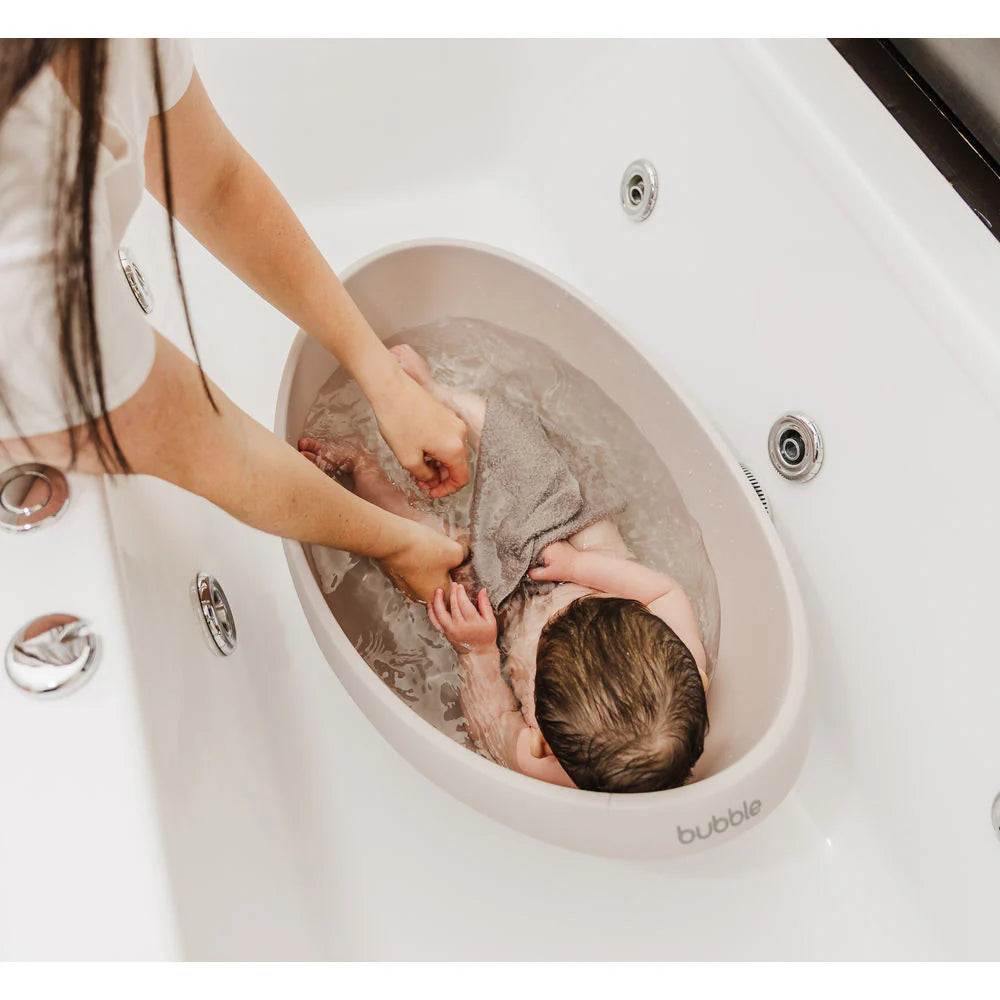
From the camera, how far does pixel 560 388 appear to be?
1.10m

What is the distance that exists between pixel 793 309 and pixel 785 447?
15 cm

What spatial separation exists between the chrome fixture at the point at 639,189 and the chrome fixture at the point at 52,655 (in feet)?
2.87

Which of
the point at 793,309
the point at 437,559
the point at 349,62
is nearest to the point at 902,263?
the point at 793,309

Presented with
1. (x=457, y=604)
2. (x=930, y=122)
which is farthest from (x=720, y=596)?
(x=930, y=122)

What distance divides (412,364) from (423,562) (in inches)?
11.3

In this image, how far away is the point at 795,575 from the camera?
95 cm

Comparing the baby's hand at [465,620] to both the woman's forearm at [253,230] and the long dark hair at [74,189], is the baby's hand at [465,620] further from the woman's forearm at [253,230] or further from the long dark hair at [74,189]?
the long dark hair at [74,189]

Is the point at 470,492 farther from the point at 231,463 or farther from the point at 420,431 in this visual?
the point at 231,463

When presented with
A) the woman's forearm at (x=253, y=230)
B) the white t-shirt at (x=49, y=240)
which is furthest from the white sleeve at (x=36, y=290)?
the woman's forearm at (x=253, y=230)

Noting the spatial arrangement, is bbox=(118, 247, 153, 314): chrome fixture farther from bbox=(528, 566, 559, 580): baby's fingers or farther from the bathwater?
bbox=(528, 566, 559, 580): baby's fingers

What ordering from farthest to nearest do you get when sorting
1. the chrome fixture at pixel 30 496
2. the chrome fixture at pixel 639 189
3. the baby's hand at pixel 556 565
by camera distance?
the chrome fixture at pixel 639 189 → the baby's hand at pixel 556 565 → the chrome fixture at pixel 30 496

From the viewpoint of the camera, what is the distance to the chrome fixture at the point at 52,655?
22.5 inches

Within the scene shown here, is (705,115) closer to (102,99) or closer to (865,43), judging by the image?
(865,43)

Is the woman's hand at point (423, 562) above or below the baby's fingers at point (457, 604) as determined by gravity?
above
